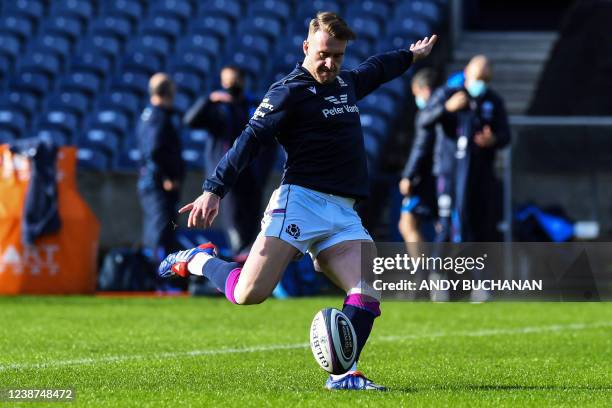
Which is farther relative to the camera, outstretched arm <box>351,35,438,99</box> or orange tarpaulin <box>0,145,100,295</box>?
orange tarpaulin <box>0,145,100,295</box>

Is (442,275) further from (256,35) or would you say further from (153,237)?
(256,35)

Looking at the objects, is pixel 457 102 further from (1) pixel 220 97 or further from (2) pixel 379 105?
(2) pixel 379 105

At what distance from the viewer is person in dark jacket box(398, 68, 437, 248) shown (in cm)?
1152

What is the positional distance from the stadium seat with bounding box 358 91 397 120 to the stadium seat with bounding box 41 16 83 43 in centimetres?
551

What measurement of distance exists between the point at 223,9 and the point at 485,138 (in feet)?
31.8

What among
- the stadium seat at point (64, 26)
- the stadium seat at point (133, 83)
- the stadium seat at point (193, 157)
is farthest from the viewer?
the stadium seat at point (64, 26)

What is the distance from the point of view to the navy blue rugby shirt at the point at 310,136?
5.37m

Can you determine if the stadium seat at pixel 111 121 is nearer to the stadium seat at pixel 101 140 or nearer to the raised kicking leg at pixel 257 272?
the stadium seat at pixel 101 140

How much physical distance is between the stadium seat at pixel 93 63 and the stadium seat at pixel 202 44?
109 centimetres

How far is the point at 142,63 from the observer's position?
18906 millimetres

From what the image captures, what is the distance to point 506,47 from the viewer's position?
22.4m

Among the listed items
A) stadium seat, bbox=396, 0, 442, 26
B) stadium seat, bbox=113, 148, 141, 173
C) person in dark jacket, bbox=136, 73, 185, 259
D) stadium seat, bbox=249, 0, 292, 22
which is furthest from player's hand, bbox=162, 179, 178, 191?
stadium seat, bbox=249, 0, 292, 22

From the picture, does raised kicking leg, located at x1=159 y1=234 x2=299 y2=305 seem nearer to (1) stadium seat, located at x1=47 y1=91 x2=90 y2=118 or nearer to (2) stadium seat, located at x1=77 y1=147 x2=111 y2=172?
(2) stadium seat, located at x1=77 y1=147 x2=111 y2=172

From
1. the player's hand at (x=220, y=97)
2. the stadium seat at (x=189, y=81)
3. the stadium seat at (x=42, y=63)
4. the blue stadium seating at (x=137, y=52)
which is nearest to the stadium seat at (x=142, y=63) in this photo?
the blue stadium seating at (x=137, y=52)
